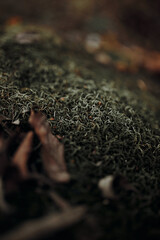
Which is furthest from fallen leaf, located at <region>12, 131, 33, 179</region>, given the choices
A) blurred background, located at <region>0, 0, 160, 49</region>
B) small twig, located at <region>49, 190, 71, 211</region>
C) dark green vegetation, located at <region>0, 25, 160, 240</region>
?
blurred background, located at <region>0, 0, 160, 49</region>

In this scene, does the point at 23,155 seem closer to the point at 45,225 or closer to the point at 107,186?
the point at 45,225

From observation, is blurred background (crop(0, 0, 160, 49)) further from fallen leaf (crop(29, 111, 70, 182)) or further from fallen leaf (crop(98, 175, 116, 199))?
fallen leaf (crop(98, 175, 116, 199))

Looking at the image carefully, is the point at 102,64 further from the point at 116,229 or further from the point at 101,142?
the point at 116,229

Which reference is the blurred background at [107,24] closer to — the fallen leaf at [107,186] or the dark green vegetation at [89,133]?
the dark green vegetation at [89,133]

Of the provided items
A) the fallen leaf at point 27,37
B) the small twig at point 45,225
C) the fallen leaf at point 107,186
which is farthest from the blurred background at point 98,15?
the small twig at point 45,225

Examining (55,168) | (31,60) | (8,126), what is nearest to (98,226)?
(55,168)
